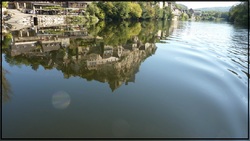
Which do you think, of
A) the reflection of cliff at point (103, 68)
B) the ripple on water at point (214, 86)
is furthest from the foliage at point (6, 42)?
the ripple on water at point (214, 86)

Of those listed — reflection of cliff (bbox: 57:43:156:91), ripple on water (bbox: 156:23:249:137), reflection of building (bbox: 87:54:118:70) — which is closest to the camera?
ripple on water (bbox: 156:23:249:137)

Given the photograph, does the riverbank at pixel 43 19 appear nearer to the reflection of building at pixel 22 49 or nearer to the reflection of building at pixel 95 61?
the reflection of building at pixel 22 49

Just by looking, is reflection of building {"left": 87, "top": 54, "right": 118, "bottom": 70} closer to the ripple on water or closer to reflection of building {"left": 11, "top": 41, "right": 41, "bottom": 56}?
the ripple on water

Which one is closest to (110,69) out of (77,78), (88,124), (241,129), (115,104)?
(77,78)

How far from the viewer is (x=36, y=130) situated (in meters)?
7.47

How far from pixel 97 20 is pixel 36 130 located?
52972 millimetres

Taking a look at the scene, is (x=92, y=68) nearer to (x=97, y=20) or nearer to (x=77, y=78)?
(x=77, y=78)

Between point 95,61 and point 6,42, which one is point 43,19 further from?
point 95,61

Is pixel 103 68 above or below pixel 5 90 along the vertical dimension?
above

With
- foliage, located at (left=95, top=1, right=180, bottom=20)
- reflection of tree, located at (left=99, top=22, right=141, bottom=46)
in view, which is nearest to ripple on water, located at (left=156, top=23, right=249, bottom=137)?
foliage, located at (left=95, top=1, right=180, bottom=20)

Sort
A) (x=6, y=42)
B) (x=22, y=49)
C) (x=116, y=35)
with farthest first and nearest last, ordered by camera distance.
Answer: (x=116, y=35) → (x=6, y=42) → (x=22, y=49)

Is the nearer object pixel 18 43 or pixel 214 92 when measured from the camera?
pixel 214 92

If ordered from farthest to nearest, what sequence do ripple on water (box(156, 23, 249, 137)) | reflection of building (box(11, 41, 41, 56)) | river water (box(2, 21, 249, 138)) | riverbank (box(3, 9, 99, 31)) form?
riverbank (box(3, 9, 99, 31))
reflection of building (box(11, 41, 41, 56))
ripple on water (box(156, 23, 249, 137))
river water (box(2, 21, 249, 138))

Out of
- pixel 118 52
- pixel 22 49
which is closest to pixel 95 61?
pixel 118 52
